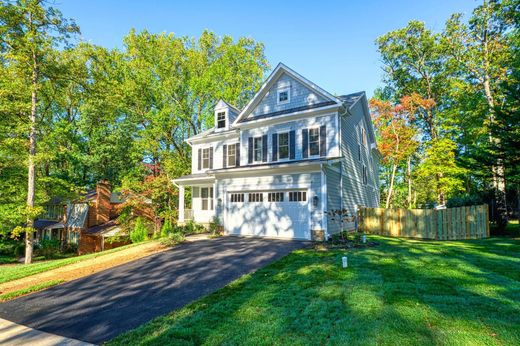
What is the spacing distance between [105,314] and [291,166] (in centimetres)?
931

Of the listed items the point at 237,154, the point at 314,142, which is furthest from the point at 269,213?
the point at 237,154

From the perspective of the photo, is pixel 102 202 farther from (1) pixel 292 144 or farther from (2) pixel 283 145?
(1) pixel 292 144

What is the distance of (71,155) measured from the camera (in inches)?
1019

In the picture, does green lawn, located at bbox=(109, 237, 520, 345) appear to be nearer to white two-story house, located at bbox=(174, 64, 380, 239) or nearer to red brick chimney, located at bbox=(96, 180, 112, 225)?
white two-story house, located at bbox=(174, 64, 380, 239)

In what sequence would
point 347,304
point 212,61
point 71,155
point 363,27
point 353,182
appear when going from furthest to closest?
point 212,61, point 71,155, point 353,182, point 363,27, point 347,304

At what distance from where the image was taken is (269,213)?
13.9 m

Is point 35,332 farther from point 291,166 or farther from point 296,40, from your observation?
point 296,40

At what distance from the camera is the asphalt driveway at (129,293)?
4945mm

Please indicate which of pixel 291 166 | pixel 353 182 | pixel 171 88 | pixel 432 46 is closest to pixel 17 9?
pixel 171 88

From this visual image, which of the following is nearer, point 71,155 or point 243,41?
point 71,155

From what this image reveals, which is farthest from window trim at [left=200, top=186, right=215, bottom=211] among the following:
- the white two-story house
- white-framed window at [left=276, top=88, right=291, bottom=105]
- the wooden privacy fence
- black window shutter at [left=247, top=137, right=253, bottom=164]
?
the wooden privacy fence

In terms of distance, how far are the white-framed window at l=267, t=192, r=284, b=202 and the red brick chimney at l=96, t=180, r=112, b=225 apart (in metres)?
16.7

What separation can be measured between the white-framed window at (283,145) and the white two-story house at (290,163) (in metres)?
0.06

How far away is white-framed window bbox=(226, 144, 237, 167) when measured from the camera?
1745cm
